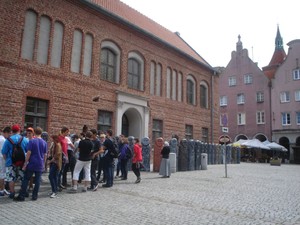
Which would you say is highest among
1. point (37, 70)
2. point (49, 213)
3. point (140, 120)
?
point (37, 70)

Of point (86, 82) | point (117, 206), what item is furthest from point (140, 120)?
point (117, 206)

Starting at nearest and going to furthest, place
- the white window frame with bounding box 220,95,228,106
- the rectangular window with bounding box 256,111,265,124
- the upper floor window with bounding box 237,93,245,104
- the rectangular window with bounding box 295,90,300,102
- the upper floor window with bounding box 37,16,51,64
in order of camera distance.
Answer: the upper floor window with bounding box 37,16,51,64 → the rectangular window with bounding box 295,90,300,102 → the rectangular window with bounding box 256,111,265,124 → the upper floor window with bounding box 237,93,245,104 → the white window frame with bounding box 220,95,228,106

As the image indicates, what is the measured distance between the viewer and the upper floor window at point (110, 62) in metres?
17.9

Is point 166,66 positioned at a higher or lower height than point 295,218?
higher

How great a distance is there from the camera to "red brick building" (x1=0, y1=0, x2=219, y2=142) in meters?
13.3

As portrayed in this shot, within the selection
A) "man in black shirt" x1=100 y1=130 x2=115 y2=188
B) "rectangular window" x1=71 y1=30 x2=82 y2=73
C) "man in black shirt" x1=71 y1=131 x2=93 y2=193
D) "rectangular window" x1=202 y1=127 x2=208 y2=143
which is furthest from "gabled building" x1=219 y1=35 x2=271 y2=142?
"man in black shirt" x1=71 y1=131 x2=93 y2=193

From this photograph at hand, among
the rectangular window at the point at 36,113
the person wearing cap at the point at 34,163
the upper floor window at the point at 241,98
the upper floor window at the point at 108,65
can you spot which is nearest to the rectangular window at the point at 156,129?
the upper floor window at the point at 108,65

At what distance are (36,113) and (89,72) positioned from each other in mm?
4159

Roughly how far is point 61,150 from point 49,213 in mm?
2587

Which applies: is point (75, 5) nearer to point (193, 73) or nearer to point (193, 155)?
point (193, 155)

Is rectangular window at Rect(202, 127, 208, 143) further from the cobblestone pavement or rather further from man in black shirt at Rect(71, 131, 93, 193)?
man in black shirt at Rect(71, 131, 93, 193)

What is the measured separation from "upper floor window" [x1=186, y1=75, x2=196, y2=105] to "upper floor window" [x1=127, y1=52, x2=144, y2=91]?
592 cm

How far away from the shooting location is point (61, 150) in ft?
27.2

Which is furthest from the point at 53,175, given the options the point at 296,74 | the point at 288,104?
the point at 296,74
